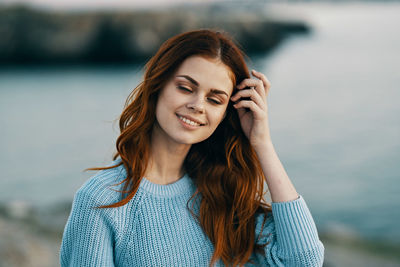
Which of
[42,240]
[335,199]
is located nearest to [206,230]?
[42,240]

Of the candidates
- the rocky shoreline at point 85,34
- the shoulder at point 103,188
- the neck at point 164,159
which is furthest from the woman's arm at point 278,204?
the rocky shoreline at point 85,34

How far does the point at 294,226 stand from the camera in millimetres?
1766

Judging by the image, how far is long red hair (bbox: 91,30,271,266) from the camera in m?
1.79

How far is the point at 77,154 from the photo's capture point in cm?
945

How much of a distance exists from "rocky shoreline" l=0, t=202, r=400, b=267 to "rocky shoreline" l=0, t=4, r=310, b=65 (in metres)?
15.4

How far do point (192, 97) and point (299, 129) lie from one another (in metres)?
9.42

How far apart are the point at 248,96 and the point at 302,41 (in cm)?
2687

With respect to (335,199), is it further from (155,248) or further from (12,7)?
(12,7)

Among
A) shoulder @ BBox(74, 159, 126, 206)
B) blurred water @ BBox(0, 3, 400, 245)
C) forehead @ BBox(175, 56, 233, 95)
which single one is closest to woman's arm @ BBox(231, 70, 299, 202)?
forehead @ BBox(175, 56, 233, 95)

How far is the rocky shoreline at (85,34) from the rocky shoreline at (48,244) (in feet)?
50.4

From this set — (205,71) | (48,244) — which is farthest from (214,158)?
(48,244)

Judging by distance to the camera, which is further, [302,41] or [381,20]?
[381,20]

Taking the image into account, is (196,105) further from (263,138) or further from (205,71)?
(263,138)

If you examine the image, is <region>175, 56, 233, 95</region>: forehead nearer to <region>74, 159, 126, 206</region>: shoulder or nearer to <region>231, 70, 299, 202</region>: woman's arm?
<region>231, 70, 299, 202</region>: woman's arm
